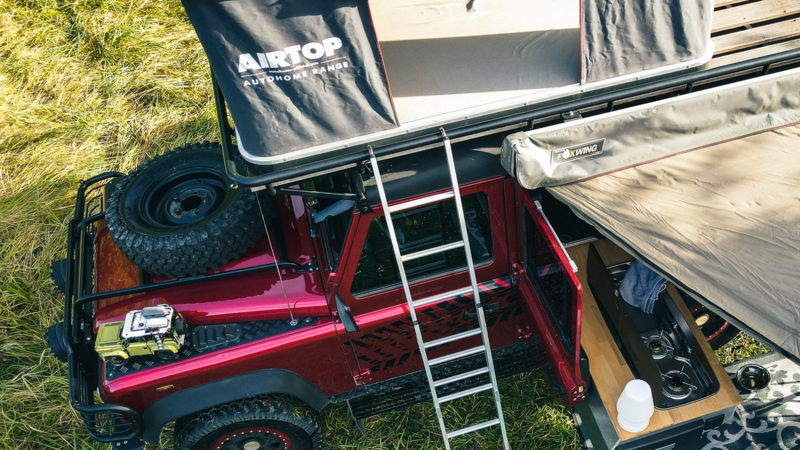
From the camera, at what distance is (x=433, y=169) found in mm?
3059

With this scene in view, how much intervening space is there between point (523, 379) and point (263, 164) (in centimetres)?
254

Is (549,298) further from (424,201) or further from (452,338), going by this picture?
(424,201)

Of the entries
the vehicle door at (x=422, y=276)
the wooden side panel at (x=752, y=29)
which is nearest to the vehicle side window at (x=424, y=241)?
the vehicle door at (x=422, y=276)

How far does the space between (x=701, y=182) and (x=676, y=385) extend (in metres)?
1.25

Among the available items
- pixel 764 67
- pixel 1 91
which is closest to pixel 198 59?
pixel 1 91

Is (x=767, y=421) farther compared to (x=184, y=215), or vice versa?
(x=767, y=421)

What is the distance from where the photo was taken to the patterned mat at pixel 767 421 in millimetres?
3824

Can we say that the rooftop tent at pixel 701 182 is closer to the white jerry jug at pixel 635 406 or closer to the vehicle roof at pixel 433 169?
the vehicle roof at pixel 433 169

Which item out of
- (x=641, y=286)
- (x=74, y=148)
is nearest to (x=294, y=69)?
(x=641, y=286)

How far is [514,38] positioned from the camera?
3.32m

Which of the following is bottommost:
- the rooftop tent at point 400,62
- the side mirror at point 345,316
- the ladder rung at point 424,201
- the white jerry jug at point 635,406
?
the white jerry jug at point 635,406

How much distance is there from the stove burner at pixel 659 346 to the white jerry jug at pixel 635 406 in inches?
19.6

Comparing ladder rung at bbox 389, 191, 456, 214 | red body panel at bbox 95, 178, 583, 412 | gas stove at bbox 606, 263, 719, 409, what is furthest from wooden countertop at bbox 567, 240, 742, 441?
ladder rung at bbox 389, 191, 456, 214

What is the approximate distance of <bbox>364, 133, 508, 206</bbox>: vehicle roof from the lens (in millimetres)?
3020
